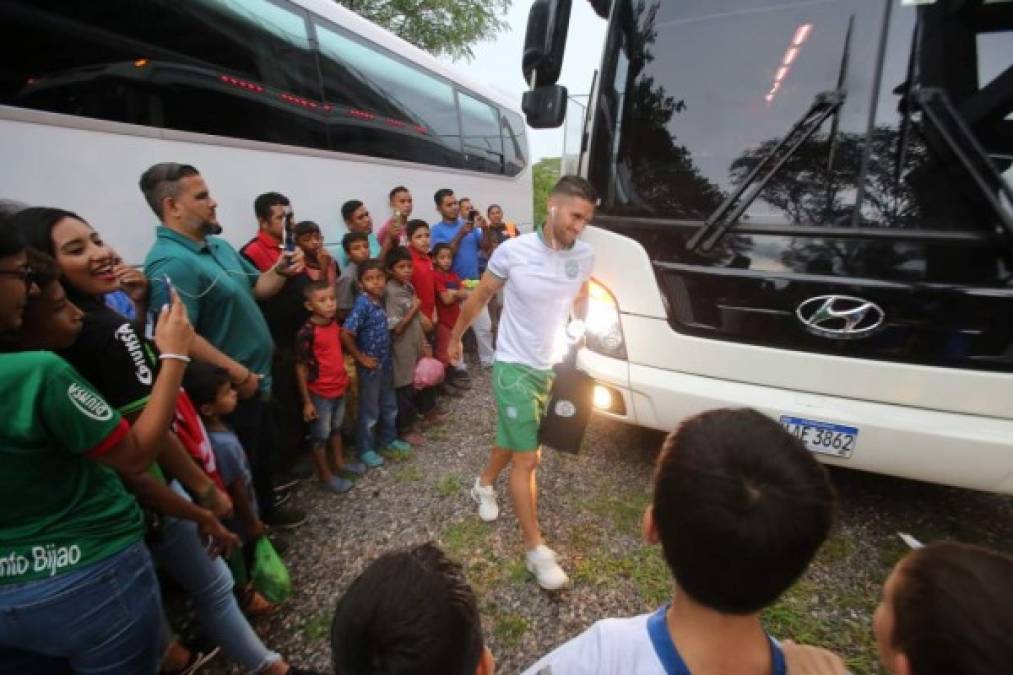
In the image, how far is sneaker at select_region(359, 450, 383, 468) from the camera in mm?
3426

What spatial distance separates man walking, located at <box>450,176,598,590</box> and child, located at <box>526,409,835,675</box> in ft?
4.76

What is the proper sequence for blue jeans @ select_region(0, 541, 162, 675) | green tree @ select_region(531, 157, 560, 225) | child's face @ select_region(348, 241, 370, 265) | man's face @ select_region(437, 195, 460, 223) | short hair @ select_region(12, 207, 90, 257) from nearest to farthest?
blue jeans @ select_region(0, 541, 162, 675) → short hair @ select_region(12, 207, 90, 257) → child's face @ select_region(348, 241, 370, 265) → man's face @ select_region(437, 195, 460, 223) → green tree @ select_region(531, 157, 560, 225)

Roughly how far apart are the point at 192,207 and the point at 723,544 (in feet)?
8.41

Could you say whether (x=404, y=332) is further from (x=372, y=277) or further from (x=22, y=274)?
(x=22, y=274)

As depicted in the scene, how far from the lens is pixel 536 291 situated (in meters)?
2.33

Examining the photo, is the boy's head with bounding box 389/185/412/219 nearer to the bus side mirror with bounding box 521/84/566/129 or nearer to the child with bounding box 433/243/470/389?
the child with bounding box 433/243/470/389

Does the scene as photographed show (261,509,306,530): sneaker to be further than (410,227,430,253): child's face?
No

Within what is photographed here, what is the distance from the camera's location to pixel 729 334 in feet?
7.73

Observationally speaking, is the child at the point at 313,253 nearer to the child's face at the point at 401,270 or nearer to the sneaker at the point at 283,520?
the child's face at the point at 401,270

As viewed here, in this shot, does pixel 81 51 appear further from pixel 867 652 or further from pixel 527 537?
pixel 867 652

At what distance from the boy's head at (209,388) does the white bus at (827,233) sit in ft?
6.02

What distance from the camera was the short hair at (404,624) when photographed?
85cm

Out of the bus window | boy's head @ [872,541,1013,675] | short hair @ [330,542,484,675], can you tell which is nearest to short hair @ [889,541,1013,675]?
boy's head @ [872,541,1013,675]

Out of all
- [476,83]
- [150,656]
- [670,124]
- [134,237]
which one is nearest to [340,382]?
[134,237]
